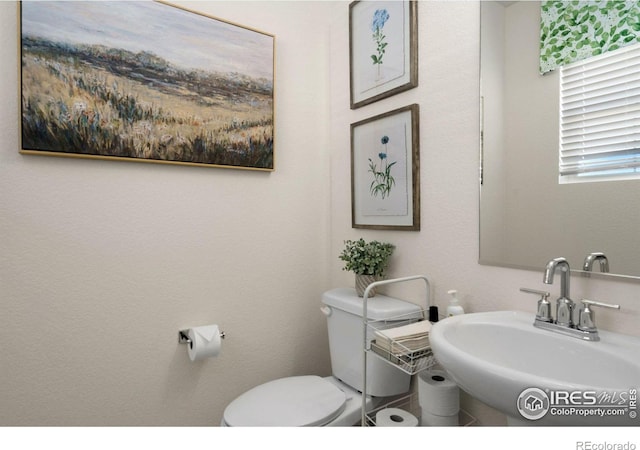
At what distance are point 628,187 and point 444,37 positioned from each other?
2.51ft

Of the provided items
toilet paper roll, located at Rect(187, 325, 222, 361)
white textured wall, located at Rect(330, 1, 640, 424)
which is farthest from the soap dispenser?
toilet paper roll, located at Rect(187, 325, 222, 361)

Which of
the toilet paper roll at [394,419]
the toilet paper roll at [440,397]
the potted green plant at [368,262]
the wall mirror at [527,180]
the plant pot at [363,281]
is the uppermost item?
the wall mirror at [527,180]

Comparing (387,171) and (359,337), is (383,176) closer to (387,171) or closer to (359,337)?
(387,171)

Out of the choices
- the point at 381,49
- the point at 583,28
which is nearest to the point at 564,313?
the point at 583,28

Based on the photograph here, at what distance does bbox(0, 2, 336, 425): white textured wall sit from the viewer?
1227mm

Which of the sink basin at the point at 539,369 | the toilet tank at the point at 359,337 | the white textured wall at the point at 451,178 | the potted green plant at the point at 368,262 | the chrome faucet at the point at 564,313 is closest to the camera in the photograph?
the sink basin at the point at 539,369

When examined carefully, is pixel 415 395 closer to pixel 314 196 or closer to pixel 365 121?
pixel 314 196

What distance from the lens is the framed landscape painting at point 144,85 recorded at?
4.07 ft

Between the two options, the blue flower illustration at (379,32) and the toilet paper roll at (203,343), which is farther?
the blue flower illustration at (379,32)

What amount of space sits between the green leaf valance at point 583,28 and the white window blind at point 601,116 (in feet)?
0.09

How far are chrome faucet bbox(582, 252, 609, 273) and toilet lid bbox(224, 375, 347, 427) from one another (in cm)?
88

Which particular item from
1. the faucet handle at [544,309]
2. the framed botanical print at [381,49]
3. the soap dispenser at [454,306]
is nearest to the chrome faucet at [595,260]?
the faucet handle at [544,309]

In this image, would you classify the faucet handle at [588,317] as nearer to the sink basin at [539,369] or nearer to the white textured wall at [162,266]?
the sink basin at [539,369]

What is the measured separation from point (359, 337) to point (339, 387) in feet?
0.81
